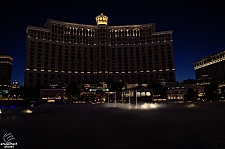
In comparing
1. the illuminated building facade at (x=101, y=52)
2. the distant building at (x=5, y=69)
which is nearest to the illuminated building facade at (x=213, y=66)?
the illuminated building facade at (x=101, y=52)

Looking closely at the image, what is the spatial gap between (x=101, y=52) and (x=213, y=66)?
96.2 metres

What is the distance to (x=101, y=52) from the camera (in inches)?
6235

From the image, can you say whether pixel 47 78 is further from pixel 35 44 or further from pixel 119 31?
pixel 119 31

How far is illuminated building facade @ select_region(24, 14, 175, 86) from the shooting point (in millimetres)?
145750

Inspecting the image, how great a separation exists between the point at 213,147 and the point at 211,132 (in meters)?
4.62

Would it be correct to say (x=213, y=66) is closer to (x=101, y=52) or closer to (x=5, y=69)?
(x=101, y=52)

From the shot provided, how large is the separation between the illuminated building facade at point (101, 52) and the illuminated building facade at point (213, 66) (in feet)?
111

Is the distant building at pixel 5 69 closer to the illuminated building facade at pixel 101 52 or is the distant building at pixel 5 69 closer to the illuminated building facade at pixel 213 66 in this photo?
the illuminated building facade at pixel 101 52

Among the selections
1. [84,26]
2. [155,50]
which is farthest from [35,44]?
[155,50]

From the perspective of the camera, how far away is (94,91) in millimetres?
119812

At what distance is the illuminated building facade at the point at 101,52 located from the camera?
146 m

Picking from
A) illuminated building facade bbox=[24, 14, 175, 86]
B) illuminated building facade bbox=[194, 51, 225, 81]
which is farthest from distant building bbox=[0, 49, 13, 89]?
illuminated building facade bbox=[194, 51, 225, 81]

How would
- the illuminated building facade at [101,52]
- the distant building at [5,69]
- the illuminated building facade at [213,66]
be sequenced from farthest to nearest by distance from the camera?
the distant building at [5,69] < the illuminated building facade at [101,52] < the illuminated building facade at [213,66]

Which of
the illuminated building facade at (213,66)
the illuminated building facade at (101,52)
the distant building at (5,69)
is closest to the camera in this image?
the illuminated building facade at (213,66)
